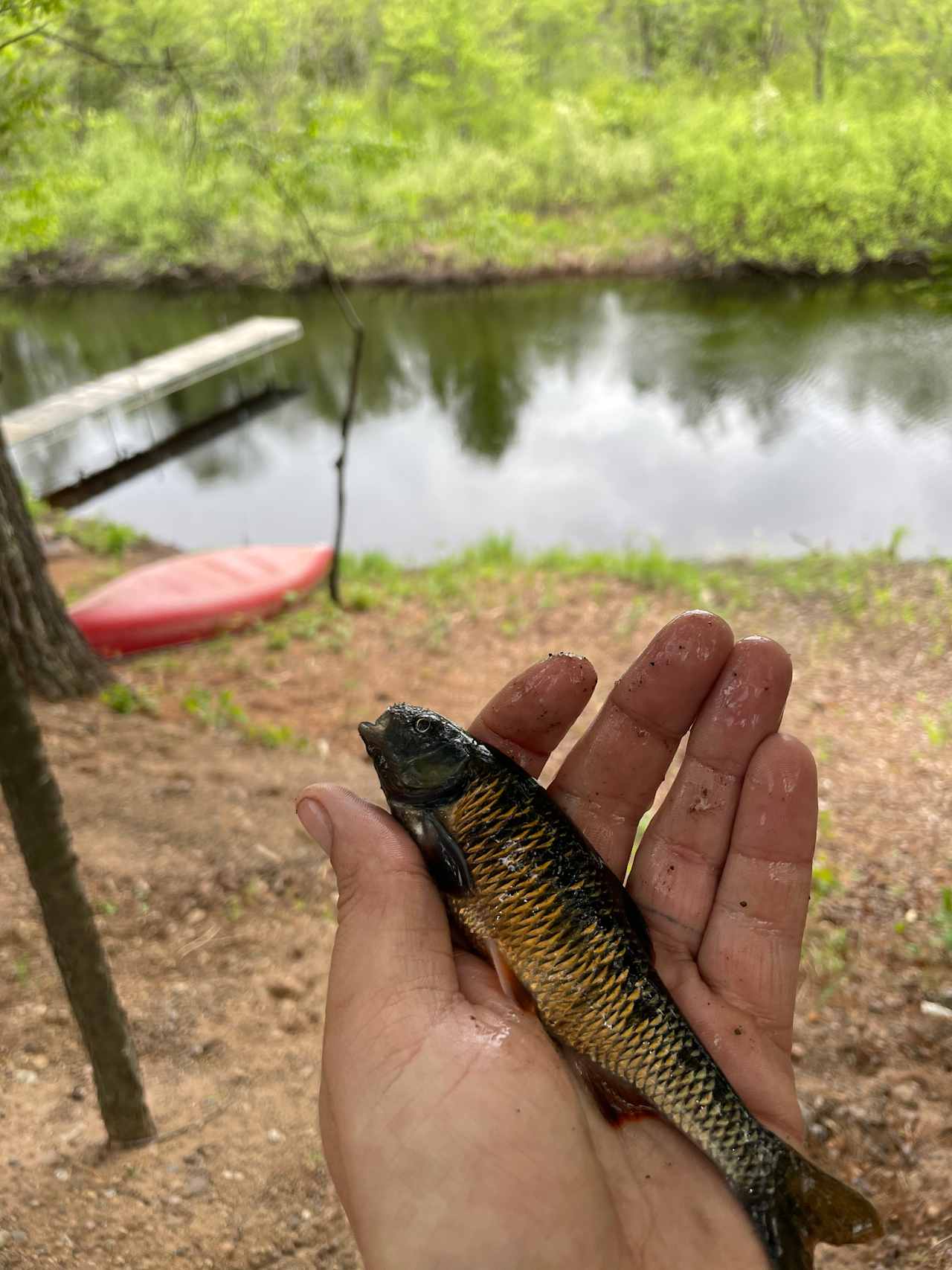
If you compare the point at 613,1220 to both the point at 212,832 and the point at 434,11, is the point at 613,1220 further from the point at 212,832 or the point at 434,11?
the point at 434,11

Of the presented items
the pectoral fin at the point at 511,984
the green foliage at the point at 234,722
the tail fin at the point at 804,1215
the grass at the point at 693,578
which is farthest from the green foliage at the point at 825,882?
the grass at the point at 693,578

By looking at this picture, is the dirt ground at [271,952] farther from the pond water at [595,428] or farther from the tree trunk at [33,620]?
the pond water at [595,428]

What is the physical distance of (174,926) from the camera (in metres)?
4.02

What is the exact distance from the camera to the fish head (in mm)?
2299

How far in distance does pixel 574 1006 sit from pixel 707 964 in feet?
1.60

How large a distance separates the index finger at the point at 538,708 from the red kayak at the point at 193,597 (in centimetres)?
601

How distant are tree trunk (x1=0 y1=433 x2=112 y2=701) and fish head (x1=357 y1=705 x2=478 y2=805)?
3772 millimetres

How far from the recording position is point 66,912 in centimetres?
248

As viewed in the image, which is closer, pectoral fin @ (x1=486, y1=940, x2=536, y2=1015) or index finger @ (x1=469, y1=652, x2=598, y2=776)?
pectoral fin @ (x1=486, y1=940, x2=536, y2=1015)

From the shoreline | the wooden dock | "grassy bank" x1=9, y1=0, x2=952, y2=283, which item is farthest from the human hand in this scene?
the shoreline

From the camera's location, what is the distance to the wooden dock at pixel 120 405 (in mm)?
14648

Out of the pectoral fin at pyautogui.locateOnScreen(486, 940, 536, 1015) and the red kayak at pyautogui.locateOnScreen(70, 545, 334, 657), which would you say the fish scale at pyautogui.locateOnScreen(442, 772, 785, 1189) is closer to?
the pectoral fin at pyautogui.locateOnScreen(486, 940, 536, 1015)

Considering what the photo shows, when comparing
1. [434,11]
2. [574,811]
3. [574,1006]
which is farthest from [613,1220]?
[434,11]

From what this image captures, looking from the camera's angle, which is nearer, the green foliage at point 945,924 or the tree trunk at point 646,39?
the green foliage at point 945,924
